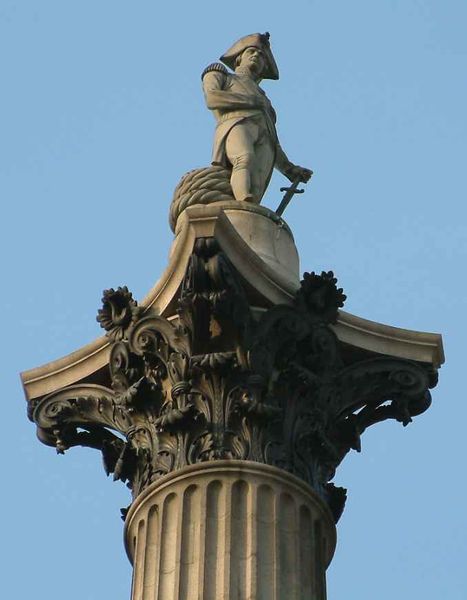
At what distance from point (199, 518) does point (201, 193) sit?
6.38 m

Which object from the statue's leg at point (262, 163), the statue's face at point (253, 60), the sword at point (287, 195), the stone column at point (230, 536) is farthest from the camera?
the statue's face at point (253, 60)

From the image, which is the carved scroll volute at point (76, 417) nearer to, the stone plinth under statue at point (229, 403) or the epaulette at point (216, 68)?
the stone plinth under statue at point (229, 403)

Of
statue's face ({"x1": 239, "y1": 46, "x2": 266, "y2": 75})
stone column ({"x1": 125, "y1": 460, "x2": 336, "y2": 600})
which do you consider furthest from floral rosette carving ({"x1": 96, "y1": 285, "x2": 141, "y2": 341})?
statue's face ({"x1": 239, "y1": 46, "x2": 266, "y2": 75})

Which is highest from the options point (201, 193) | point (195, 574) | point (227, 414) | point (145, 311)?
point (201, 193)

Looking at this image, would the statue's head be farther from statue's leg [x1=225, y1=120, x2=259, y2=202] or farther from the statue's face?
statue's leg [x1=225, y1=120, x2=259, y2=202]

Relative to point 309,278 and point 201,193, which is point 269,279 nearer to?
point 309,278

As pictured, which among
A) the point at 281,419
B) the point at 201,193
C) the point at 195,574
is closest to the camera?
the point at 195,574

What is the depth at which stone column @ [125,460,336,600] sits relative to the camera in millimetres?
22547

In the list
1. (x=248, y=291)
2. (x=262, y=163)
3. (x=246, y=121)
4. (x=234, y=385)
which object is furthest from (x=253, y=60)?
(x=234, y=385)

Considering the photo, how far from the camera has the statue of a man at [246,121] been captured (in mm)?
28547

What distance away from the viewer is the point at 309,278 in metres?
25.0

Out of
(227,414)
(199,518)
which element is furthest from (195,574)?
(227,414)


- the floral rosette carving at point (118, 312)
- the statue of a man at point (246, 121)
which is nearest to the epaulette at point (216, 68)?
the statue of a man at point (246, 121)

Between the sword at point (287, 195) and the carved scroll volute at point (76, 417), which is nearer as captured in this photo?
the carved scroll volute at point (76, 417)
